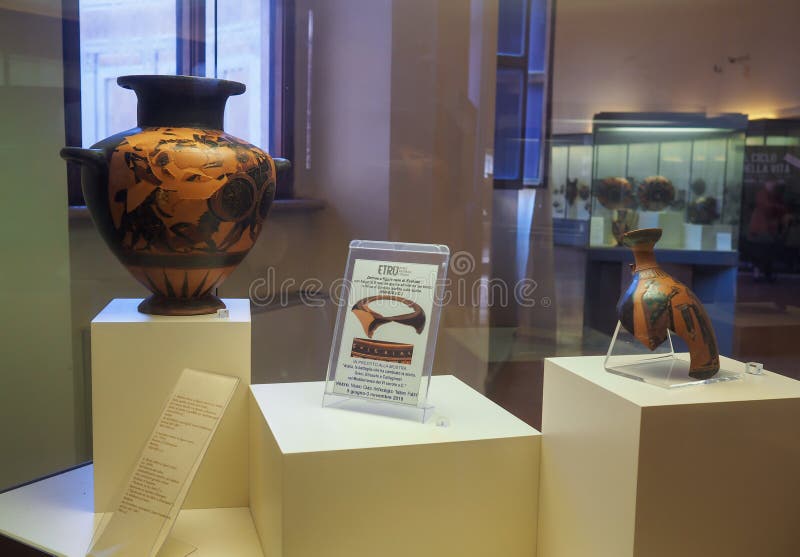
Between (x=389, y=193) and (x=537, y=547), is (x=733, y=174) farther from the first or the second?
(x=537, y=547)

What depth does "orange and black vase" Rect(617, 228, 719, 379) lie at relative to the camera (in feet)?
3.61

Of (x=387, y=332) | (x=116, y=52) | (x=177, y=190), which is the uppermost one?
(x=116, y=52)

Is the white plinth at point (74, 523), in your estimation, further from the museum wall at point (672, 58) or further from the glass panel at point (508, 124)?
the museum wall at point (672, 58)

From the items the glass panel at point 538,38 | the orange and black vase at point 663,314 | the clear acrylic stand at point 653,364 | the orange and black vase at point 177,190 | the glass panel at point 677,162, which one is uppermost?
the glass panel at point 538,38

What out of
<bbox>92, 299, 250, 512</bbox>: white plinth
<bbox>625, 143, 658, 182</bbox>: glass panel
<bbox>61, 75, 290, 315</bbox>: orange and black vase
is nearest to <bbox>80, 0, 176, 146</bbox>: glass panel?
<bbox>61, 75, 290, 315</bbox>: orange and black vase

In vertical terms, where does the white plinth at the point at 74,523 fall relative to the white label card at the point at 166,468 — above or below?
below

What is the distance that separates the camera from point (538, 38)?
2.58 m

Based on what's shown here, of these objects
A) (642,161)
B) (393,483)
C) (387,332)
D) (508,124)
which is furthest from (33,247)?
(642,161)

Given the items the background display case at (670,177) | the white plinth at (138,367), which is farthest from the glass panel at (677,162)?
the white plinth at (138,367)

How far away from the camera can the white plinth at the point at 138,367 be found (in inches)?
53.6

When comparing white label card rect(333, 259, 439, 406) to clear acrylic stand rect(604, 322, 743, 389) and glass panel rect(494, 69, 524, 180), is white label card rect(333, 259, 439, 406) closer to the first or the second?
clear acrylic stand rect(604, 322, 743, 389)

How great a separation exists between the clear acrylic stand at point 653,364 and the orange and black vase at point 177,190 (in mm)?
693

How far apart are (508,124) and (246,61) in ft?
2.90

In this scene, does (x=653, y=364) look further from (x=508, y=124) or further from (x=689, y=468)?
(x=508, y=124)
